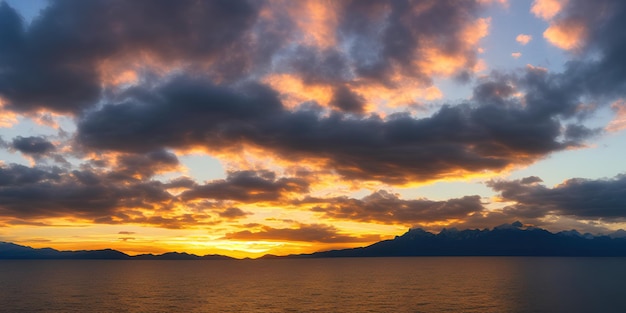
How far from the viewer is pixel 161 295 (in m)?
155

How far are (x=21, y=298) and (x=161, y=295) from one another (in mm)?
42315

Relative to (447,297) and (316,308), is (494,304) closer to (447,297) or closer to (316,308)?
(447,297)

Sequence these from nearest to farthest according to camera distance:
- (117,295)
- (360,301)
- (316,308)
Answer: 1. (316,308)
2. (360,301)
3. (117,295)

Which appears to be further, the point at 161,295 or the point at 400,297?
the point at 161,295

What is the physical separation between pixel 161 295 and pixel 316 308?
63916 millimetres

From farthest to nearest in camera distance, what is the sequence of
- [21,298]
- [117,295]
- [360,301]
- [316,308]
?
[117,295] → [21,298] → [360,301] → [316,308]

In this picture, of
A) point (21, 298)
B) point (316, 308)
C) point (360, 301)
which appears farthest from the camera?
point (21, 298)

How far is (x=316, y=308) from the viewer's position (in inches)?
4710

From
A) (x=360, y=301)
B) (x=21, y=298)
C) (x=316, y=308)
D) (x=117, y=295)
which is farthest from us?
(x=117, y=295)

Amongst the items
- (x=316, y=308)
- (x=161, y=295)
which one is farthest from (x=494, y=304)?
(x=161, y=295)

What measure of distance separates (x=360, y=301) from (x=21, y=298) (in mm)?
107110

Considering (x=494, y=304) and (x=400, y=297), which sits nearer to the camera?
(x=494, y=304)

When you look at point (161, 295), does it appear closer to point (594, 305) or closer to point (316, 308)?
point (316, 308)

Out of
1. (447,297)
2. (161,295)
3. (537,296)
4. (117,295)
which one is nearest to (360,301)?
(447,297)
